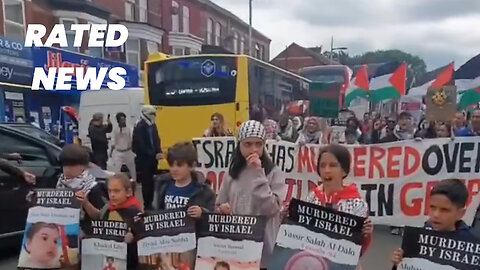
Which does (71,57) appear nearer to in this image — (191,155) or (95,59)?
(95,59)

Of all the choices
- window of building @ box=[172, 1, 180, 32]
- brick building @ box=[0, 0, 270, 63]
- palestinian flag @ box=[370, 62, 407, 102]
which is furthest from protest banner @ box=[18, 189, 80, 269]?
window of building @ box=[172, 1, 180, 32]

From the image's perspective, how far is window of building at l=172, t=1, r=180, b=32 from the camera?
1542 inches

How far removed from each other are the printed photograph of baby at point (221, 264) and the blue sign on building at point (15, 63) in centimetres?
1838

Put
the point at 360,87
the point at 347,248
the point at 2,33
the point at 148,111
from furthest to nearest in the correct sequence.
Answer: the point at 2,33 < the point at 360,87 < the point at 148,111 < the point at 347,248

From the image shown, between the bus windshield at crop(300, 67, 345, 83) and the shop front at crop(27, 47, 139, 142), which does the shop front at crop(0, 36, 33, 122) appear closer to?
the shop front at crop(27, 47, 139, 142)

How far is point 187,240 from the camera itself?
347 cm

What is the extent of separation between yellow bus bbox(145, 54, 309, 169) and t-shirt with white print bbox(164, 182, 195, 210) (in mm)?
8923

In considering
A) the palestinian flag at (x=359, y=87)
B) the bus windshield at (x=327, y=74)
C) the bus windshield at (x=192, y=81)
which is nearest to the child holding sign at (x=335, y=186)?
the bus windshield at (x=192, y=81)

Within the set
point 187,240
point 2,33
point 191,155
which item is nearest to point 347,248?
point 187,240

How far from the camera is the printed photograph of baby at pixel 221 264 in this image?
3301 mm

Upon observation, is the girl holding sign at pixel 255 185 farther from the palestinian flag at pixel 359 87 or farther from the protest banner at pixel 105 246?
the palestinian flag at pixel 359 87

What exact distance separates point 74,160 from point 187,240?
3.82 feet

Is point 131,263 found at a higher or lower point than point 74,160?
lower

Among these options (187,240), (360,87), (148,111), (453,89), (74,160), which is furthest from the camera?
(360,87)
